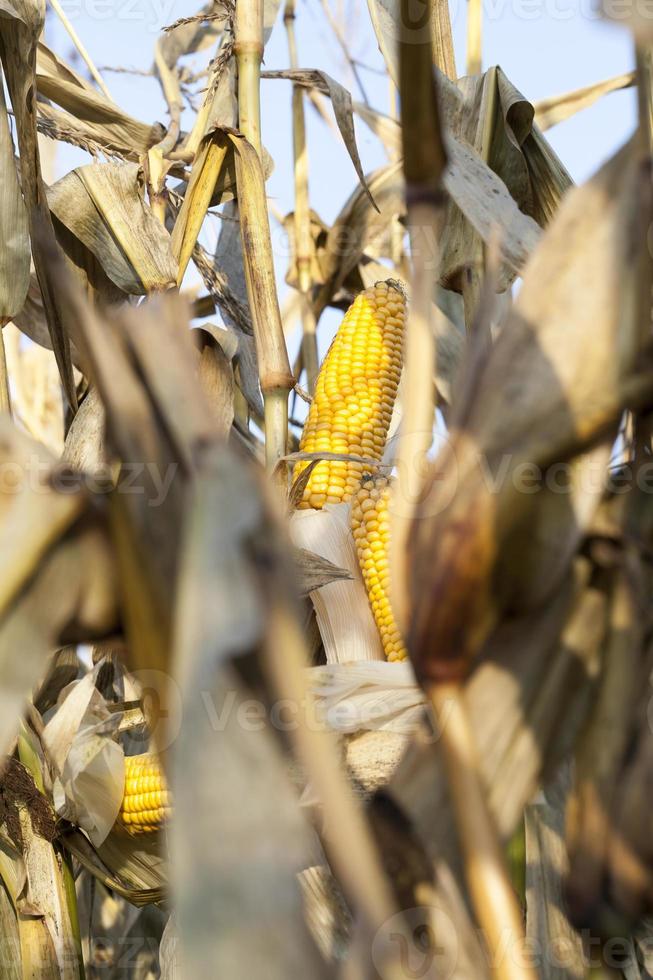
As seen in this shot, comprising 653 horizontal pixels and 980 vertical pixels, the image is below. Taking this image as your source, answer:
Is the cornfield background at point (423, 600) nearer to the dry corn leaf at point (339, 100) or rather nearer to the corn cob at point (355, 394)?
the corn cob at point (355, 394)

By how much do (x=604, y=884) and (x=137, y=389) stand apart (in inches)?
10.6

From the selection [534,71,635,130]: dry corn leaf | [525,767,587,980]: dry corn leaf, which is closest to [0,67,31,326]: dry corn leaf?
[525,767,587,980]: dry corn leaf

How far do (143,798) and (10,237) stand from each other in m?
0.78

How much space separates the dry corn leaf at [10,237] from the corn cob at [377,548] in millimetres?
581

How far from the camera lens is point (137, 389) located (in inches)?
17.0

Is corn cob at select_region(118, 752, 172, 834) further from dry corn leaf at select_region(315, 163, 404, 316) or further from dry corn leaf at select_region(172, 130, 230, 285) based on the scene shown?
dry corn leaf at select_region(315, 163, 404, 316)

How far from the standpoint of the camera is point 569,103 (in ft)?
8.43

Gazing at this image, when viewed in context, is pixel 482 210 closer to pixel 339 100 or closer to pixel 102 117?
pixel 339 100

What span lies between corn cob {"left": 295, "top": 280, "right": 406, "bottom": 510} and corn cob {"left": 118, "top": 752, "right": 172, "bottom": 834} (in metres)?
0.39

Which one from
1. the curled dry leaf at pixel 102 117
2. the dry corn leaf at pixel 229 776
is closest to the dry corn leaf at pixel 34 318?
the curled dry leaf at pixel 102 117

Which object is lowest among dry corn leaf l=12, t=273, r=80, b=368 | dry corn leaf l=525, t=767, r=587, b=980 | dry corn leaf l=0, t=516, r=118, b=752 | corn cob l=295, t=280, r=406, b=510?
dry corn leaf l=525, t=767, r=587, b=980

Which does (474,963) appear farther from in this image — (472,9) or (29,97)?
(472,9)

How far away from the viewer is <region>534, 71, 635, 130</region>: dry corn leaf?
255cm

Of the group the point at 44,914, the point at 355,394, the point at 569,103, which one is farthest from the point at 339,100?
the point at 44,914
